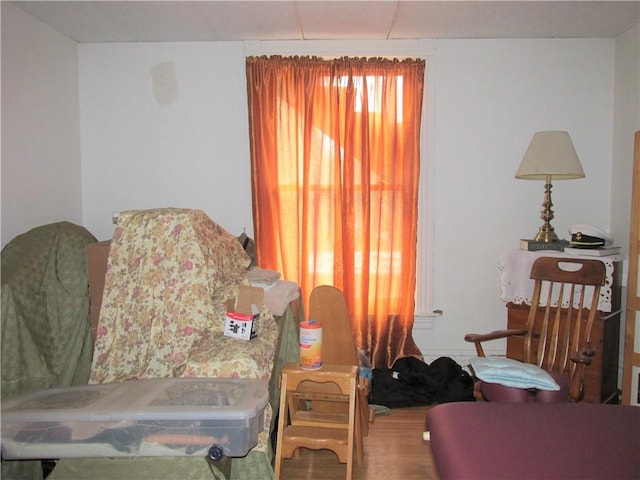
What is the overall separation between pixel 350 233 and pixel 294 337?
3.17ft

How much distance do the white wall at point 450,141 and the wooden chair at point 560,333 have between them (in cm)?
62

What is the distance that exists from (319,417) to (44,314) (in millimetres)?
1372

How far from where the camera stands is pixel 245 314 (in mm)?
2129

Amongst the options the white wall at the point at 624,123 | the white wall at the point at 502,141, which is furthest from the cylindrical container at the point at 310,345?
the white wall at the point at 624,123

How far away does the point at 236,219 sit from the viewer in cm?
337

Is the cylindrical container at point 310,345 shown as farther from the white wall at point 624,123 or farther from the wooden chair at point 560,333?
the white wall at point 624,123

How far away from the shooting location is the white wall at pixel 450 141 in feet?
10.6

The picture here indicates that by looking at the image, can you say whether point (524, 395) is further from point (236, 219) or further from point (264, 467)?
point (236, 219)

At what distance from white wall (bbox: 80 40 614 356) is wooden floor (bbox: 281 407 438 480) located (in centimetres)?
91

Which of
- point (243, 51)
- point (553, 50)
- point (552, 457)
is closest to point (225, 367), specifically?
point (552, 457)

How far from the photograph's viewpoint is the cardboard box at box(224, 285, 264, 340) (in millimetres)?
2094

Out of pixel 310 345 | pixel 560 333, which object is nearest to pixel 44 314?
pixel 310 345

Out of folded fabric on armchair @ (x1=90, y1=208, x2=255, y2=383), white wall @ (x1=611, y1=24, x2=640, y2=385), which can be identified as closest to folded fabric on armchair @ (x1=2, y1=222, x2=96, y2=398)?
folded fabric on armchair @ (x1=90, y1=208, x2=255, y2=383)

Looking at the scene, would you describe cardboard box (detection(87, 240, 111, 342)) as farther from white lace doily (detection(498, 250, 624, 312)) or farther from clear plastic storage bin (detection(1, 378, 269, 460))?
white lace doily (detection(498, 250, 624, 312))
